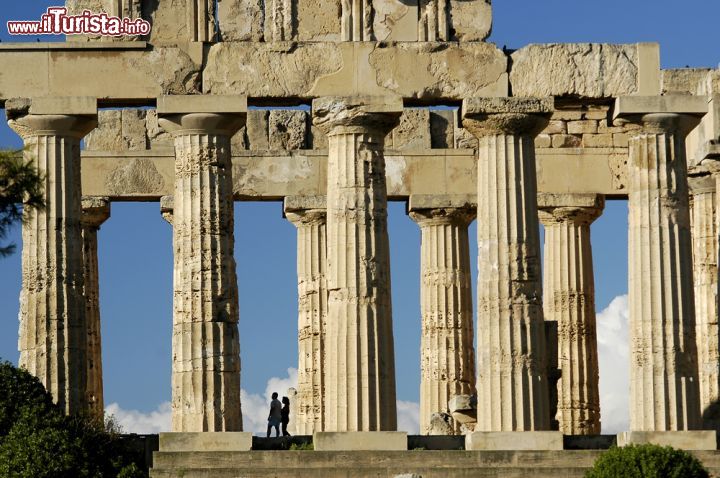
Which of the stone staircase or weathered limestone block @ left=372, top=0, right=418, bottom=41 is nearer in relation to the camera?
the stone staircase

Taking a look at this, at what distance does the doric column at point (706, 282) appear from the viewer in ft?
235

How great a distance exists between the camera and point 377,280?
6272cm

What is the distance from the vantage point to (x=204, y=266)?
6253 centimetres

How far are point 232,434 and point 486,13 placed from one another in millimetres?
13024

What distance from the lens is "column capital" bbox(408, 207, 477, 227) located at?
2894 inches

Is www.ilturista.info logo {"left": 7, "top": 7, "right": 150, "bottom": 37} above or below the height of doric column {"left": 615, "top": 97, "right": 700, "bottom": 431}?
above

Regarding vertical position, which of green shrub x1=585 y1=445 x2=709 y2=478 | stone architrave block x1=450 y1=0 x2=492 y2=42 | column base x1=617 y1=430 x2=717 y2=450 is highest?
stone architrave block x1=450 y1=0 x2=492 y2=42

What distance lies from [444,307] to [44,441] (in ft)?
61.7

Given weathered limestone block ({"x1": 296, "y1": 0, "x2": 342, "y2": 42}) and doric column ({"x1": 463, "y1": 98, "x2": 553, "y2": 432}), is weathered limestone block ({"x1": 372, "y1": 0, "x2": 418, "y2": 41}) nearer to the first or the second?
weathered limestone block ({"x1": 296, "y1": 0, "x2": 342, "y2": 42})

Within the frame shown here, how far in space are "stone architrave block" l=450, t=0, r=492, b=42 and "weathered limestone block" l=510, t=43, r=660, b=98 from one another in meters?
1.18

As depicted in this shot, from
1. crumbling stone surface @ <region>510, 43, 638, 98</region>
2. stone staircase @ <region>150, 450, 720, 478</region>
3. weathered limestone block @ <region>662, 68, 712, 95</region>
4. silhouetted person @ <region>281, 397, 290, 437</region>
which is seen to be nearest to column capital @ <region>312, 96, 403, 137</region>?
crumbling stone surface @ <region>510, 43, 638, 98</region>

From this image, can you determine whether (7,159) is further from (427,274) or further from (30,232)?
(427,274)

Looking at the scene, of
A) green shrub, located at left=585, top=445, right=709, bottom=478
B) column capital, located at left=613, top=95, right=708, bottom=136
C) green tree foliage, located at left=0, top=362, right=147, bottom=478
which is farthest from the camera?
column capital, located at left=613, top=95, right=708, bottom=136

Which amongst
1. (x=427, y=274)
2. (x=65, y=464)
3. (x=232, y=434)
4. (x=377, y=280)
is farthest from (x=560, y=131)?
(x=65, y=464)
